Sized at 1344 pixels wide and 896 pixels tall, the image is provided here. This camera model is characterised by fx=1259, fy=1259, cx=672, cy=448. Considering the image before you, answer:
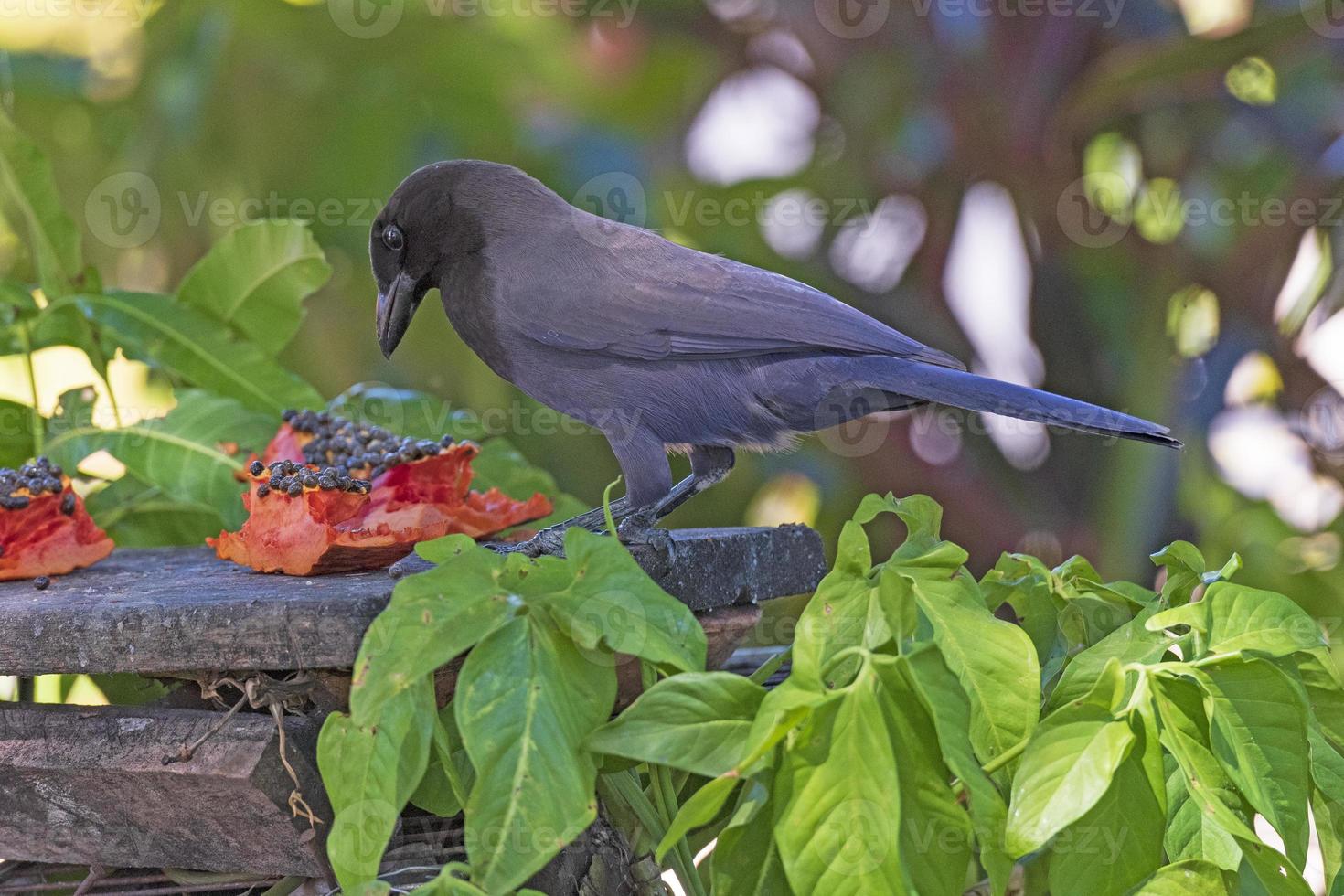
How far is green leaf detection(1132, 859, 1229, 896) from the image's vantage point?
3.29 feet

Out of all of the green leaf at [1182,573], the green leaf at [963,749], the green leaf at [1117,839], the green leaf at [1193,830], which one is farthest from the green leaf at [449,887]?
the green leaf at [1182,573]

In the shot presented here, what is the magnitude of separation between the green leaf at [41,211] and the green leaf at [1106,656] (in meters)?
1.72

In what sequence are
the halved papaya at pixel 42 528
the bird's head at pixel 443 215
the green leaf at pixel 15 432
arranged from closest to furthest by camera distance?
the halved papaya at pixel 42 528
the bird's head at pixel 443 215
the green leaf at pixel 15 432

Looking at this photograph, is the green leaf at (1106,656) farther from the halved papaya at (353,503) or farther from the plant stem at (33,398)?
the plant stem at (33,398)

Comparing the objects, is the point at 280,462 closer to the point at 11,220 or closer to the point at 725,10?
the point at 11,220

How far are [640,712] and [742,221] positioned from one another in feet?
7.95

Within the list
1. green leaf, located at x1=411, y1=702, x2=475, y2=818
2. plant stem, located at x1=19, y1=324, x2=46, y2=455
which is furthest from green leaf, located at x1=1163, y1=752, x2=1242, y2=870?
plant stem, located at x1=19, y1=324, x2=46, y2=455

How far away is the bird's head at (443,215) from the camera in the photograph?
160 cm

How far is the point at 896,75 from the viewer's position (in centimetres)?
320

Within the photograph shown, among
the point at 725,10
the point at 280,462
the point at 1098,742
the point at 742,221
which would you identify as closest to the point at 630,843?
the point at 1098,742

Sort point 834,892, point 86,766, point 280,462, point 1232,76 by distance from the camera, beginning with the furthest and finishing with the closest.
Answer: point 1232,76 < point 280,462 < point 86,766 < point 834,892

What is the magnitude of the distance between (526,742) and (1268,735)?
602 mm

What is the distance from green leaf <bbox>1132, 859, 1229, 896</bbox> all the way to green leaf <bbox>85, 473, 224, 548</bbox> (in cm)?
155

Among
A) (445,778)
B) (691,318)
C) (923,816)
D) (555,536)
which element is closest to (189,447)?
(555,536)
